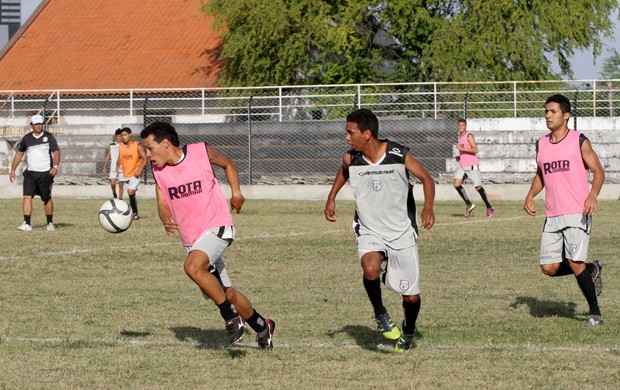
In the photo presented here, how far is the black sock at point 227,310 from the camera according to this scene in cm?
823

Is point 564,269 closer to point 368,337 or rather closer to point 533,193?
point 533,193

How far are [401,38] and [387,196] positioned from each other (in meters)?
35.2

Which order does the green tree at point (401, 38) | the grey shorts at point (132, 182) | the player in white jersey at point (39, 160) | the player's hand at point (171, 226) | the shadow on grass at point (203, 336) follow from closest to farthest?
the player's hand at point (171, 226), the shadow on grass at point (203, 336), the player in white jersey at point (39, 160), the grey shorts at point (132, 182), the green tree at point (401, 38)

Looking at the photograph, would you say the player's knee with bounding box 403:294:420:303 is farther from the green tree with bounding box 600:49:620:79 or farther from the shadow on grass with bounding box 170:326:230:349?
the green tree with bounding box 600:49:620:79

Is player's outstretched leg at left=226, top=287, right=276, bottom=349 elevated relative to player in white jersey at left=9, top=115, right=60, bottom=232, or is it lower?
lower

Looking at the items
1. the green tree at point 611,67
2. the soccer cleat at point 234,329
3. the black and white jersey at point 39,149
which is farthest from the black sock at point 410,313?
the green tree at point 611,67

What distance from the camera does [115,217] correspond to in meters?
12.5

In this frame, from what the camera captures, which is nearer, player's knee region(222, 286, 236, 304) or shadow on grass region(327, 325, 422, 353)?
player's knee region(222, 286, 236, 304)

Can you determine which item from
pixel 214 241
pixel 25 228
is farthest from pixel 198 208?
pixel 25 228

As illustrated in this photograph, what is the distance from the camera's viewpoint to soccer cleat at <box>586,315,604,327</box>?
31.2 feet

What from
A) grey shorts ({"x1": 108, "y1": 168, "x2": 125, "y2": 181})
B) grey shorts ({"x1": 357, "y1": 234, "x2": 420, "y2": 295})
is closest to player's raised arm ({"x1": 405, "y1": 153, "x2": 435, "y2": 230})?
grey shorts ({"x1": 357, "y1": 234, "x2": 420, "y2": 295})

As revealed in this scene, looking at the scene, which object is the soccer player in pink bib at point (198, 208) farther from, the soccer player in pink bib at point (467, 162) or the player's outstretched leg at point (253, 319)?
the soccer player in pink bib at point (467, 162)

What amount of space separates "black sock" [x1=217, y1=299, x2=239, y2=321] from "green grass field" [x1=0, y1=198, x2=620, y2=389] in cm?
28

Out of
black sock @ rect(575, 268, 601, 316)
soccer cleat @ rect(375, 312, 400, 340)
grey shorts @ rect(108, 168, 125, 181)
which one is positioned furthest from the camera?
grey shorts @ rect(108, 168, 125, 181)
